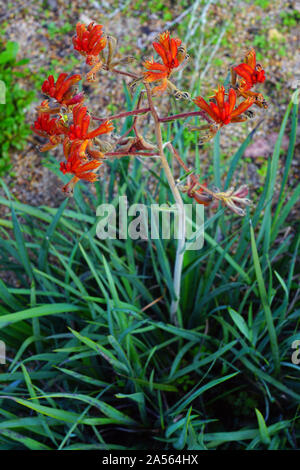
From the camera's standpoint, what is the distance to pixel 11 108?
6.35 ft

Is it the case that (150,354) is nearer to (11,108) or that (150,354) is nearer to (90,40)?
(90,40)

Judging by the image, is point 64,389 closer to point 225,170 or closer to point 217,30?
point 225,170

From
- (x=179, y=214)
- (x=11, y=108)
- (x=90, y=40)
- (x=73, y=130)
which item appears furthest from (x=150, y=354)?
(x=11, y=108)

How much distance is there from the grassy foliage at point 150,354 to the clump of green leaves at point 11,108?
0.70 meters

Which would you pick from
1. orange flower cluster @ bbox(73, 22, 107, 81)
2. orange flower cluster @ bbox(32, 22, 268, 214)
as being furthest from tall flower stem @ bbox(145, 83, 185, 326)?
orange flower cluster @ bbox(73, 22, 107, 81)

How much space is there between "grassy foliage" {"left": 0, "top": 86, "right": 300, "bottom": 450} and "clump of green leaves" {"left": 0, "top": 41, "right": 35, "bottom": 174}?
0.70 metres

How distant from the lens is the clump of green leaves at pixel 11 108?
192cm

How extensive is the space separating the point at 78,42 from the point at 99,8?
1702 millimetres

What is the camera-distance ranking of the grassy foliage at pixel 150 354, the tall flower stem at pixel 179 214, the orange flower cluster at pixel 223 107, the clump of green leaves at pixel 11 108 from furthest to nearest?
the clump of green leaves at pixel 11 108 → the grassy foliage at pixel 150 354 → the tall flower stem at pixel 179 214 → the orange flower cluster at pixel 223 107

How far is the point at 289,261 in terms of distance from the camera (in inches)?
53.7

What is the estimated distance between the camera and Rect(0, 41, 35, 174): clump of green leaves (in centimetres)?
192

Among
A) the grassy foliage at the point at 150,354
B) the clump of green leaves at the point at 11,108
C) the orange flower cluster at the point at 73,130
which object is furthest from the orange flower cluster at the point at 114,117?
the clump of green leaves at the point at 11,108

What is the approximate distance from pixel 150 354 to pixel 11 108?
4.85 feet

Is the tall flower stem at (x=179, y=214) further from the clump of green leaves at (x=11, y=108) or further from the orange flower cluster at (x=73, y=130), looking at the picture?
the clump of green leaves at (x=11, y=108)
